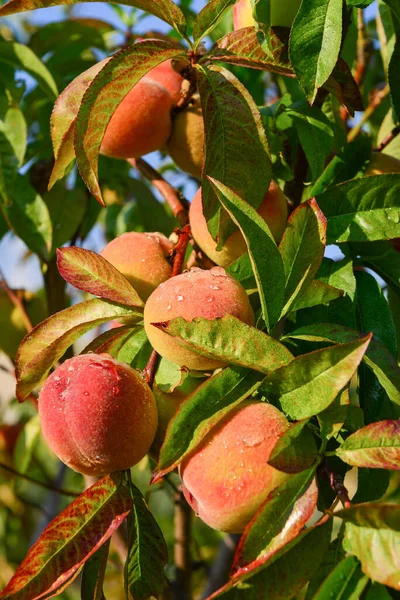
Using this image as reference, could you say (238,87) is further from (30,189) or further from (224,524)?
(30,189)

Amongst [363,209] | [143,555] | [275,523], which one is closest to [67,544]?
[143,555]

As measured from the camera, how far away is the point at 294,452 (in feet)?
2.40

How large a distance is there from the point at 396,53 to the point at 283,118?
0.63ft

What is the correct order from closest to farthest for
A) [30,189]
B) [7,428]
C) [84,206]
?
[30,189], [84,206], [7,428]

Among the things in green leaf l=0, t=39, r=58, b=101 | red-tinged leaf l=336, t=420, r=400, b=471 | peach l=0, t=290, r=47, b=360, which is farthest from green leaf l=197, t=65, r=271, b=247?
peach l=0, t=290, r=47, b=360

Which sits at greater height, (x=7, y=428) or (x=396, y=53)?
(x=396, y=53)

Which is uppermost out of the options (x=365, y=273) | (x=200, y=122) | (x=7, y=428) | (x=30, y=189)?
(x=200, y=122)

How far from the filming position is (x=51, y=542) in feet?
2.59

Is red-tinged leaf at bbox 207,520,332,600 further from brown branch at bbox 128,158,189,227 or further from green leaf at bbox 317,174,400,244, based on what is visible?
brown branch at bbox 128,158,189,227

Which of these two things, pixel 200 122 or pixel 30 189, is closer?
pixel 200 122

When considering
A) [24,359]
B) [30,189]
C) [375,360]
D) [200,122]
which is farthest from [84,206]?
[375,360]

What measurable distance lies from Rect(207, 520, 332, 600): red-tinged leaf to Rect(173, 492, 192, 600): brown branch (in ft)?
2.87

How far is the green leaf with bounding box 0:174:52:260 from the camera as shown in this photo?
4.88 ft

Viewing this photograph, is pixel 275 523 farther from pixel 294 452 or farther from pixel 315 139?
pixel 315 139
